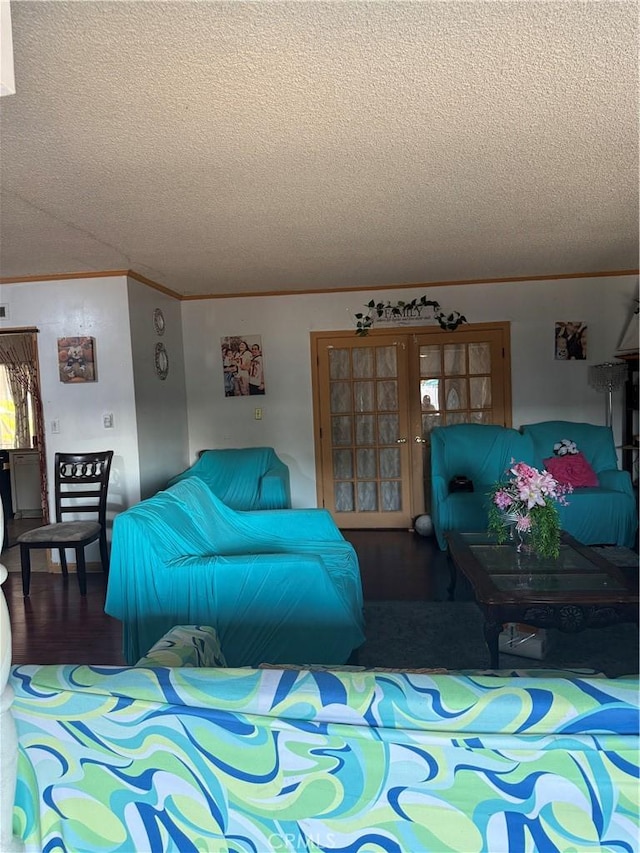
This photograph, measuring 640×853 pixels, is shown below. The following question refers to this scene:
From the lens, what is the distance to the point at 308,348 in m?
5.56

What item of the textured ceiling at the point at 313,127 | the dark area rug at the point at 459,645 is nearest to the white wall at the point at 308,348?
the textured ceiling at the point at 313,127

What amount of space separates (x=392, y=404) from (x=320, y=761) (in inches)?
183

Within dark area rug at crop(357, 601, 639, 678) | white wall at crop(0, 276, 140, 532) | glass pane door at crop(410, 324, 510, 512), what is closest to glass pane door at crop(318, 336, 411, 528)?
glass pane door at crop(410, 324, 510, 512)

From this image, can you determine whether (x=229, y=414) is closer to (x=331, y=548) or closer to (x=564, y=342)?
(x=331, y=548)

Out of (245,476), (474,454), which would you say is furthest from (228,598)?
(474,454)

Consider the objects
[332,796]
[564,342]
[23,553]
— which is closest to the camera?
[332,796]

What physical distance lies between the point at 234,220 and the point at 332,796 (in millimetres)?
2847

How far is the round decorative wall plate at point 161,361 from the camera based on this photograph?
4918 mm

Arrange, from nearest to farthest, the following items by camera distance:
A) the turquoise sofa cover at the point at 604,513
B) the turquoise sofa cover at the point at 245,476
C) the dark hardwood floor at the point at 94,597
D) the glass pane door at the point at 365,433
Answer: the dark hardwood floor at the point at 94,597
the turquoise sofa cover at the point at 604,513
the turquoise sofa cover at the point at 245,476
the glass pane door at the point at 365,433

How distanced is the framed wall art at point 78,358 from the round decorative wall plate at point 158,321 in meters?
0.68

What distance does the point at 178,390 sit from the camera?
18.0 feet

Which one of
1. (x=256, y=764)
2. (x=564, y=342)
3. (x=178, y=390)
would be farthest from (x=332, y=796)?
(x=564, y=342)

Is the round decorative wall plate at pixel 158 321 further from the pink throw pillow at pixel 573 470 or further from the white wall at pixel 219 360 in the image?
the pink throw pillow at pixel 573 470

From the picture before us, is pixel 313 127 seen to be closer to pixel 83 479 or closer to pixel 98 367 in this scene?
pixel 98 367
